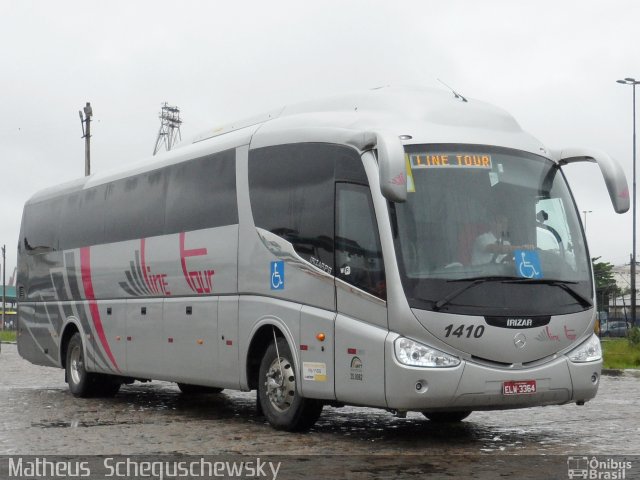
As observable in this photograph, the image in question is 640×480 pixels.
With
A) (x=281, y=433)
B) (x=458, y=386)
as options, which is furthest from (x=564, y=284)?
(x=281, y=433)

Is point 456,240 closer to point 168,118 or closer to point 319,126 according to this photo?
point 319,126

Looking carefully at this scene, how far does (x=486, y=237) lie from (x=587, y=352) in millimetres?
1561

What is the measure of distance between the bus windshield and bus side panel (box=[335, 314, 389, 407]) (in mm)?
565

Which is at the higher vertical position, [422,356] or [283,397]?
[422,356]

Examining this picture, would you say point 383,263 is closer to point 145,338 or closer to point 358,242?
point 358,242

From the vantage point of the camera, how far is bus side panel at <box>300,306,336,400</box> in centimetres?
1075

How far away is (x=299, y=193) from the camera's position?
11516 mm

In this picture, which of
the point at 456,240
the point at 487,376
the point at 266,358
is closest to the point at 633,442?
the point at 487,376

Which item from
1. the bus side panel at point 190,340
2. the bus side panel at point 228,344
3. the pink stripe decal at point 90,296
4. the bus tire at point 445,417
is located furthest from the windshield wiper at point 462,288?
the pink stripe decal at point 90,296

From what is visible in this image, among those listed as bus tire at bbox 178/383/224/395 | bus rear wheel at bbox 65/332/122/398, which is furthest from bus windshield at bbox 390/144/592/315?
bus rear wheel at bbox 65/332/122/398

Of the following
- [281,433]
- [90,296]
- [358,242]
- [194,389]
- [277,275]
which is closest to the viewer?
[358,242]

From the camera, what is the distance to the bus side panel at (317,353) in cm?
1075

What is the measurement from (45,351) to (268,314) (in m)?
7.64

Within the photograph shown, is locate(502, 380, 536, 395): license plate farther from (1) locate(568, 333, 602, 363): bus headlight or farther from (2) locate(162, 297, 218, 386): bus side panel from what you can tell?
(2) locate(162, 297, 218, 386): bus side panel
